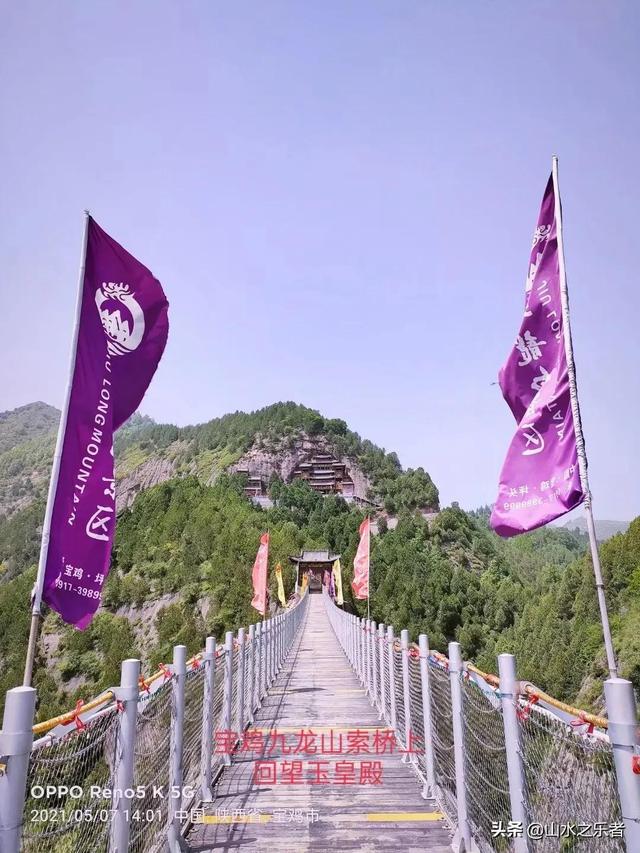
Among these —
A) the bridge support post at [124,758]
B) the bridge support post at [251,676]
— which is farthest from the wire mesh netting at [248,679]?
the bridge support post at [124,758]

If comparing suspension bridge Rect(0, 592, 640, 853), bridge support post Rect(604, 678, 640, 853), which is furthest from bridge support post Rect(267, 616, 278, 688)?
bridge support post Rect(604, 678, 640, 853)

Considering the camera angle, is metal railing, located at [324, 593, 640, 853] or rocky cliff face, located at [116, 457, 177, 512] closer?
metal railing, located at [324, 593, 640, 853]

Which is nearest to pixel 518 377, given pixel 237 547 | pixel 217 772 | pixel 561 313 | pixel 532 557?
pixel 561 313

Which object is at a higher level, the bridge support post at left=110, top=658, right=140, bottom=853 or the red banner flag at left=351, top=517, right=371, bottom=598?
the red banner flag at left=351, top=517, right=371, bottom=598

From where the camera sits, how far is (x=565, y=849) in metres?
4.00

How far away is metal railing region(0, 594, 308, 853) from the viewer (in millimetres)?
2211

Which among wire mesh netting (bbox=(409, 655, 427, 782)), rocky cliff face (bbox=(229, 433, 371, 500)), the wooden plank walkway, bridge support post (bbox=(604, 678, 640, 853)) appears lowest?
the wooden plank walkway

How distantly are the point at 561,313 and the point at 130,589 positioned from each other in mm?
56437

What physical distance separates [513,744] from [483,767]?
4.02 feet

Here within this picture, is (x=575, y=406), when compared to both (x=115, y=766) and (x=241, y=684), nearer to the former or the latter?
(x=115, y=766)

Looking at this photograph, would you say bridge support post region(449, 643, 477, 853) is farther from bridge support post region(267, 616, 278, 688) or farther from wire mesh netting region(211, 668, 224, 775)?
bridge support post region(267, 616, 278, 688)

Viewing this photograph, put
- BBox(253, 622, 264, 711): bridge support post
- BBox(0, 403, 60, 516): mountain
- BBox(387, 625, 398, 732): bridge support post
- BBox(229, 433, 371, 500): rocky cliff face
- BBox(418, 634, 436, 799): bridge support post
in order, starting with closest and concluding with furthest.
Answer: BBox(418, 634, 436, 799): bridge support post, BBox(387, 625, 398, 732): bridge support post, BBox(253, 622, 264, 711): bridge support post, BBox(229, 433, 371, 500): rocky cliff face, BBox(0, 403, 60, 516): mountain

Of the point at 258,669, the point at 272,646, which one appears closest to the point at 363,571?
the point at 272,646

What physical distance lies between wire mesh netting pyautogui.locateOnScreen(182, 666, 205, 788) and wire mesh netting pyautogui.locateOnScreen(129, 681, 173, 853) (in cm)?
44
